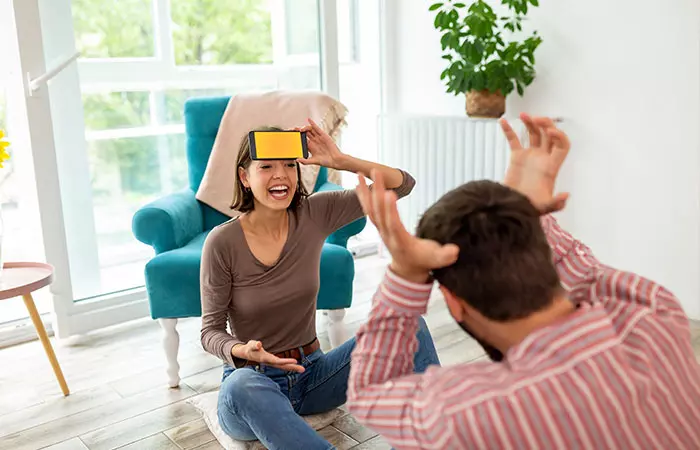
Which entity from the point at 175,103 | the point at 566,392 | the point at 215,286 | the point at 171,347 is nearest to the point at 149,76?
the point at 175,103

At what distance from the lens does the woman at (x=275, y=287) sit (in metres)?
1.57

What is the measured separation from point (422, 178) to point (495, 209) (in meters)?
2.61

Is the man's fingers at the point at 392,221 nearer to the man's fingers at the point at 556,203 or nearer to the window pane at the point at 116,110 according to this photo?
the man's fingers at the point at 556,203

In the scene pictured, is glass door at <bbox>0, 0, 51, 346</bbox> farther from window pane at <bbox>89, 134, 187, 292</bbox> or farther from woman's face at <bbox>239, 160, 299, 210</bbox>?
woman's face at <bbox>239, 160, 299, 210</bbox>

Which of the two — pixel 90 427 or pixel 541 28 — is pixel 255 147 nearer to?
pixel 90 427

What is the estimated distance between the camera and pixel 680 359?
0.74 meters

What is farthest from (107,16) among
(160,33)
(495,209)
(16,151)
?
(495,209)

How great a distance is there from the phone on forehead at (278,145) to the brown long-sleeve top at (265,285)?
0.26 meters

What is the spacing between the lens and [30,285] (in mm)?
1979

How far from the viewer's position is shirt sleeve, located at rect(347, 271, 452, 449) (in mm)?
732

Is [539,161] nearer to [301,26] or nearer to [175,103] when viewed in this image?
[175,103]

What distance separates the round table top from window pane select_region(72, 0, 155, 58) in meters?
0.98

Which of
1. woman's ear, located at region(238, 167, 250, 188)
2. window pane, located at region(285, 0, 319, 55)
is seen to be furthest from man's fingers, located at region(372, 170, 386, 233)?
window pane, located at region(285, 0, 319, 55)

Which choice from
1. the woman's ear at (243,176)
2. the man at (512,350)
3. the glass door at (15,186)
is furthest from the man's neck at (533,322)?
the glass door at (15,186)
